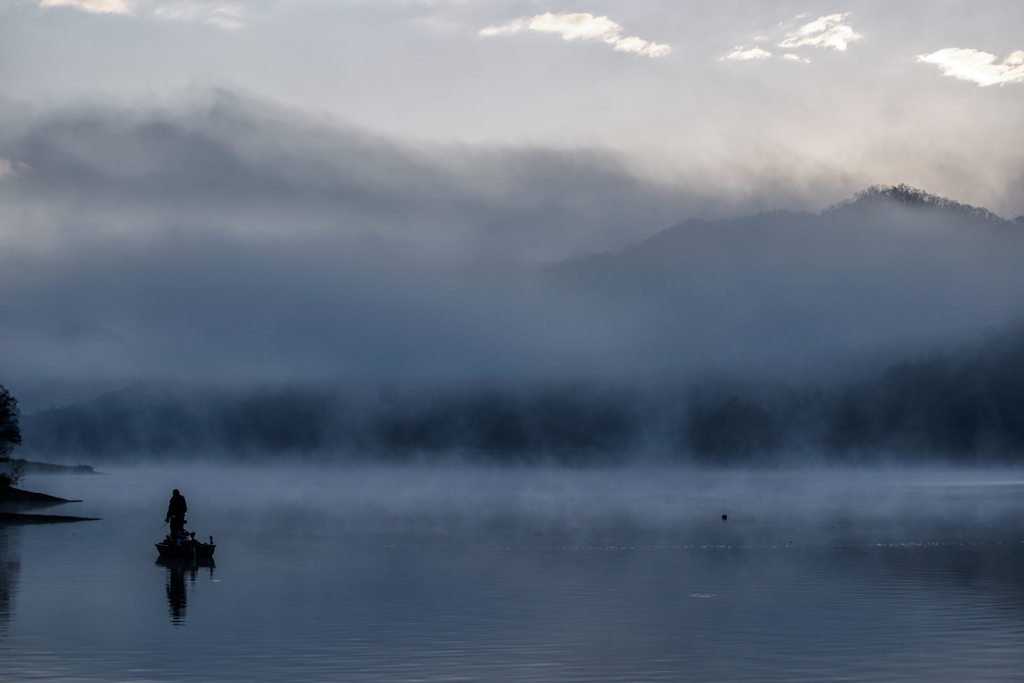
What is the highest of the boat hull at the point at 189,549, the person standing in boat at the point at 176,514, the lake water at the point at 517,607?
the person standing in boat at the point at 176,514

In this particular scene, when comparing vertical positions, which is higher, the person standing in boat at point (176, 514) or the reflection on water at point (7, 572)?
the person standing in boat at point (176, 514)

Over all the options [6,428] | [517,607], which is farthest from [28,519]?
[517,607]

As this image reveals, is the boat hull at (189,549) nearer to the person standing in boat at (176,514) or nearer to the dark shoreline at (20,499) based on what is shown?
the person standing in boat at (176,514)

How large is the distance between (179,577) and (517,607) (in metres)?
20.0

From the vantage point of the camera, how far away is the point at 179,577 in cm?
5947

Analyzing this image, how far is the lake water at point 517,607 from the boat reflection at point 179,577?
213 mm

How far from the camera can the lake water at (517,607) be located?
34.2 meters

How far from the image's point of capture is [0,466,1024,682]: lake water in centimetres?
3419

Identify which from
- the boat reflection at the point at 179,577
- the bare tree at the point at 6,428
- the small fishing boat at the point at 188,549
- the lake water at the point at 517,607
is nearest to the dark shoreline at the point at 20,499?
the bare tree at the point at 6,428

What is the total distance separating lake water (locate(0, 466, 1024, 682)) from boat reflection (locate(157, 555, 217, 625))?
21 centimetres

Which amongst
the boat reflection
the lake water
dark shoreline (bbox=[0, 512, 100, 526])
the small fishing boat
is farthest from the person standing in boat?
dark shoreline (bbox=[0, 512, 100, 526])

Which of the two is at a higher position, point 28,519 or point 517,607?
point 28,519

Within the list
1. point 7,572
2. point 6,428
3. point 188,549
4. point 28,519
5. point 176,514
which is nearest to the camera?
point 7,572

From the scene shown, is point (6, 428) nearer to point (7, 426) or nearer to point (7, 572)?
point (7, 426)
